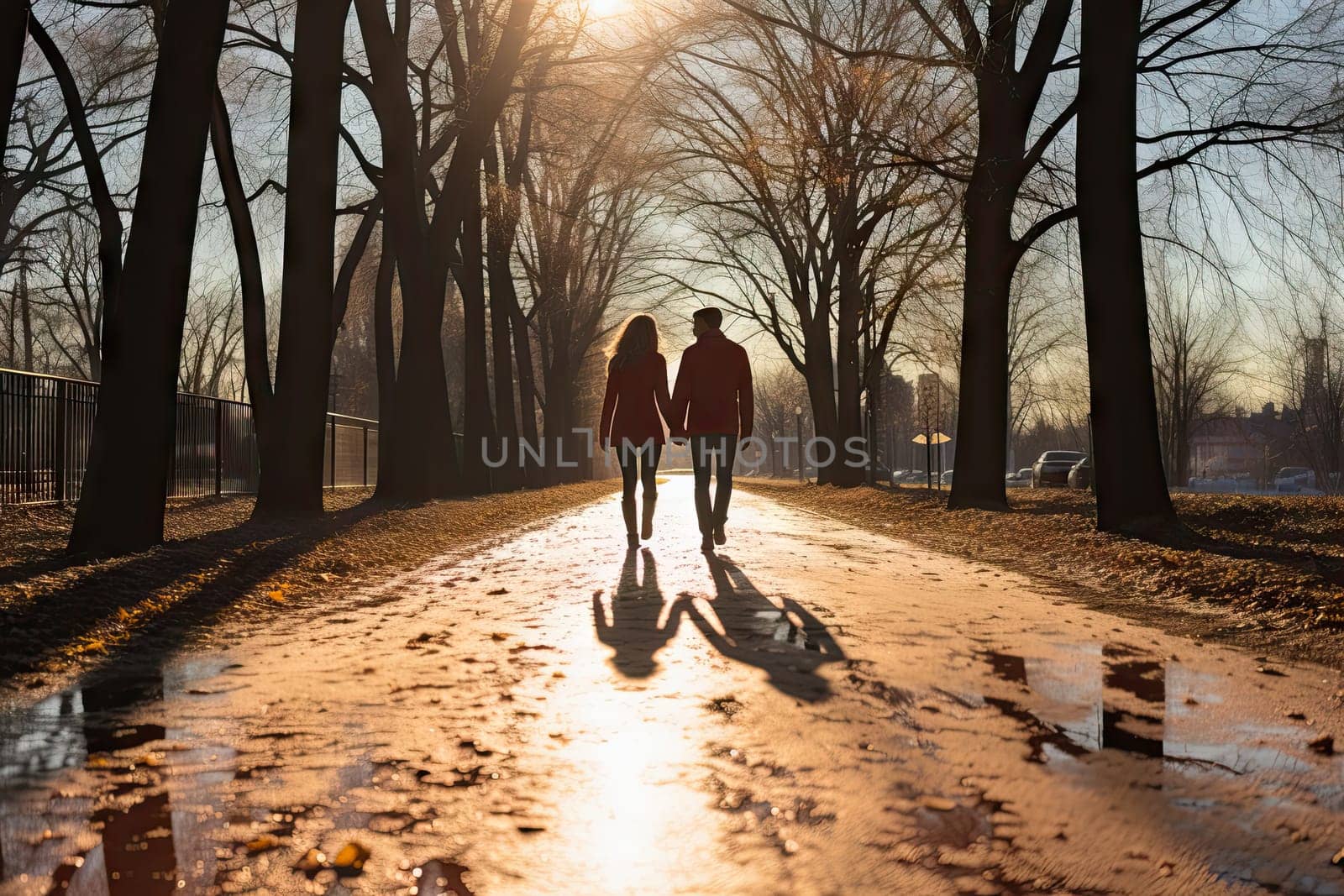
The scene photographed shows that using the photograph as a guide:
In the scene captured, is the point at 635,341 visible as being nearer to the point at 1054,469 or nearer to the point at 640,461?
the point at 640,461

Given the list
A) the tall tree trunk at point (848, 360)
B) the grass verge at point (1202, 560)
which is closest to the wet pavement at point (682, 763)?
the grass verge at point (1202, 560)

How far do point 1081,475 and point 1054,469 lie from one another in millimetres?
6100

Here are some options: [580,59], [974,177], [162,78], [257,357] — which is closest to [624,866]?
[162,78]

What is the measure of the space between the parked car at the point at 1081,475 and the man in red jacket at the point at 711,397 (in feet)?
88.0

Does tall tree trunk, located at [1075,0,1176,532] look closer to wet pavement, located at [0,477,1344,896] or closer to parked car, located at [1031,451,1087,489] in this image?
wet pavement, located at [0,477,1344,896]

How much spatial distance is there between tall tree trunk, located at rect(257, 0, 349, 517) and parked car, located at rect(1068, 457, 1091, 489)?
26249mm

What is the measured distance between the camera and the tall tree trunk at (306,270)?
13633 millimetres

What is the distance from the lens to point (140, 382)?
9.20 meters

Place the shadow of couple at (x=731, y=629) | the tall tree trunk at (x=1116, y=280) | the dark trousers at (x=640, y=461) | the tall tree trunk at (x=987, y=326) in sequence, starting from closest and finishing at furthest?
the shadow of couple at (x=731, y=629) < the dark trousers at (x=640, y=461) < the tall tree trunk at (x=1116, y=280) < the tall tree trunk at (x=987, y=326)

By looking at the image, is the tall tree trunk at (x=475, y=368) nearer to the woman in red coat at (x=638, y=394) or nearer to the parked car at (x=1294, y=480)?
the woman in red coat at (x=638, y=394)

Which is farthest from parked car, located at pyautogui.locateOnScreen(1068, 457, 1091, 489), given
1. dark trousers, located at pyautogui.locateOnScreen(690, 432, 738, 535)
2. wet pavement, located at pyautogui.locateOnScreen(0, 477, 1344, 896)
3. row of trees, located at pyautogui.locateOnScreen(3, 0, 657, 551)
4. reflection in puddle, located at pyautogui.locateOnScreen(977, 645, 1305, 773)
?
reflection in puddle, located at pyautogui.locateOnScreen(977, 645, 1305, 773)

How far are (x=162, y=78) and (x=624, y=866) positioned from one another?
8874 mm

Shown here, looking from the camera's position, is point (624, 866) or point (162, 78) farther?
point (162, 78)

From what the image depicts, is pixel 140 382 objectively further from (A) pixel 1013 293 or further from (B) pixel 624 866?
(A) pixel 1013 293
